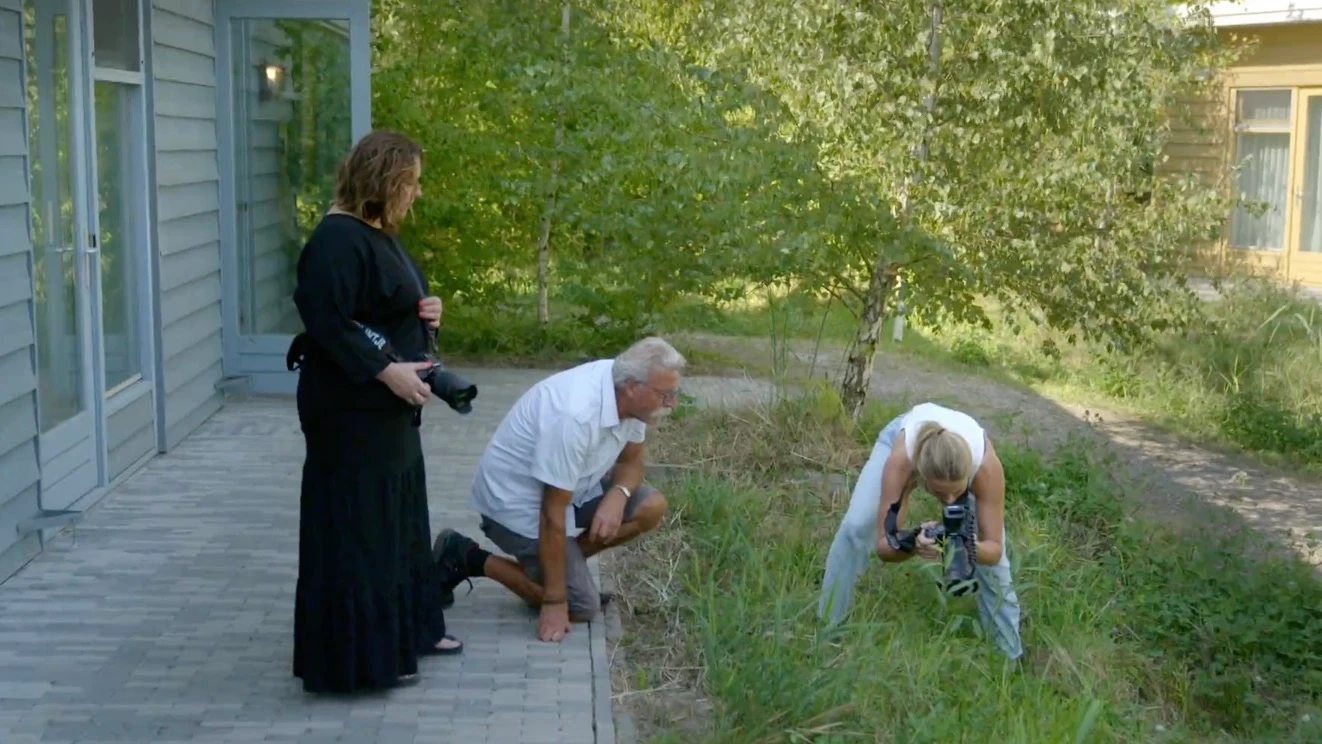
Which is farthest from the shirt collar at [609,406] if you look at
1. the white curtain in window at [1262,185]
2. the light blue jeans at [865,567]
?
the white curtain in window at [1262,185]

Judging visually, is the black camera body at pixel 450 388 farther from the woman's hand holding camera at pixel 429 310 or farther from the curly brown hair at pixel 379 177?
the curly brown hair at pixel 379 177

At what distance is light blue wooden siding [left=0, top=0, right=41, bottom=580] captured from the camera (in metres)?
6.30

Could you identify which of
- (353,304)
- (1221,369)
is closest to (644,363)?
(353,304)

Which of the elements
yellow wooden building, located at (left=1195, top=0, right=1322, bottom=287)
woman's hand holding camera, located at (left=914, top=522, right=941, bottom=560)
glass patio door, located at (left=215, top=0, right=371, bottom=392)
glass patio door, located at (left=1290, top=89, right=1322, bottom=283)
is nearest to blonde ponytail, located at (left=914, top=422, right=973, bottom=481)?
woman's hand holding camera, located at (left=914, top=522, right=941, bottom=560)

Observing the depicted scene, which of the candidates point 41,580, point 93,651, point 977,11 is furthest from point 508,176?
point 93,651

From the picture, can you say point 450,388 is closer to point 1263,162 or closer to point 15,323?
point 15,323

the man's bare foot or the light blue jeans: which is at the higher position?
the light blue jeans

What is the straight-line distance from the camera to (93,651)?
546 cm

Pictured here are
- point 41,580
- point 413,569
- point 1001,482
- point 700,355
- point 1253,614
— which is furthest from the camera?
point 700,355

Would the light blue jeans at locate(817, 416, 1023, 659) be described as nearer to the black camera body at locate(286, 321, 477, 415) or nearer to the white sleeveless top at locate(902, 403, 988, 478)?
the white sleeveless top at locate(902, 403, 988, 478)

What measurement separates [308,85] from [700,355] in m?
3.93

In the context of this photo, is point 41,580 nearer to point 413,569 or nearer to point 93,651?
point 93,651

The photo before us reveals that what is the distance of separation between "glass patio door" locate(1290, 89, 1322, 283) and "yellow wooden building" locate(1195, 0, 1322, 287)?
11 mm

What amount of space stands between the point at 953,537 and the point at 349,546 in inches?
80.4
